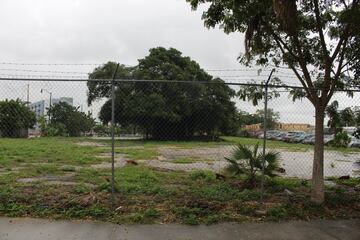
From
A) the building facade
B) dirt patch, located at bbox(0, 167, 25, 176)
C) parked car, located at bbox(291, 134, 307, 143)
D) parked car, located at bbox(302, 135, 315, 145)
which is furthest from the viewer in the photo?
parked car, located at bbox(291, 134, 307, 143)

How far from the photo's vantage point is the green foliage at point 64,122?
8.58 metres

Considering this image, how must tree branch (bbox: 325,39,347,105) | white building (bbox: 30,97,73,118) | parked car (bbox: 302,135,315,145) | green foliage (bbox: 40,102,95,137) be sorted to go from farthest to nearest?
parked car (bbox: 302,135,315,145), green foliage (bbox: 40,102,95,137), white building (bbox: 30,97,73,118), tree branch (bbox: 325,39,347,105)

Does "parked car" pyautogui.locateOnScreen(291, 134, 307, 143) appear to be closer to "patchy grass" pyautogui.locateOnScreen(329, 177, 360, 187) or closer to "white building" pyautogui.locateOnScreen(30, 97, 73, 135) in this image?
"patchy grass" pyautogui.locateOnScreen(329, 177, 360, 187)

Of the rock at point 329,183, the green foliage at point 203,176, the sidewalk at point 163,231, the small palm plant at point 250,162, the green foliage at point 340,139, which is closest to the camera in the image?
the sidewalk at point 163,231

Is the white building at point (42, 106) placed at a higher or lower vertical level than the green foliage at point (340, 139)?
higher

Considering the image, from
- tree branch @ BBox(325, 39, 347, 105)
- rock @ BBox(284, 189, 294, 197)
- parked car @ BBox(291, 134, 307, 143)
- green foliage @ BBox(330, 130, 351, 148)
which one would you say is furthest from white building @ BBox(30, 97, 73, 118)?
parked car @ BBox(291, 134, 307, 143)

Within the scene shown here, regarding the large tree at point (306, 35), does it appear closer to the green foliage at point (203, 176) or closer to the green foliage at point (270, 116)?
the green foliage at point (270, 116)

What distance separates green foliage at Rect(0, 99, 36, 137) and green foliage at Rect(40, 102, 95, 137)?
388 mm

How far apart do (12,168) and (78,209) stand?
6675 mm

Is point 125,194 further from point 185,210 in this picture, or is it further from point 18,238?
point 18,238

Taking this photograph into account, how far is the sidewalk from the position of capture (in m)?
5.75

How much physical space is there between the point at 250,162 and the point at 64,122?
198 inches

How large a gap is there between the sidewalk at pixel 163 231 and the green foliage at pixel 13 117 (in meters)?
2.89

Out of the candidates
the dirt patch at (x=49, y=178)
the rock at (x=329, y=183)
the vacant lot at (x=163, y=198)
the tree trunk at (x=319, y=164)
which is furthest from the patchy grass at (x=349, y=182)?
the dirt patch at (x=49, y=178)
